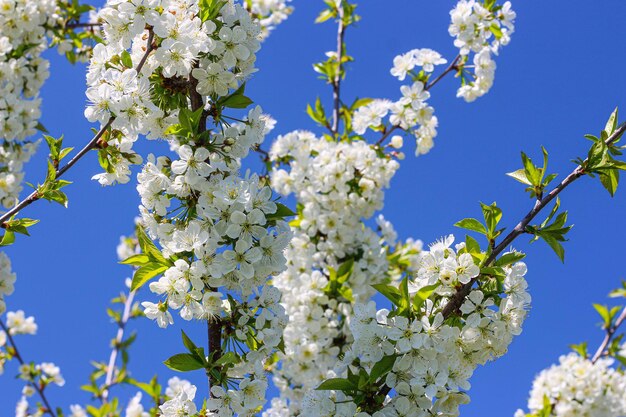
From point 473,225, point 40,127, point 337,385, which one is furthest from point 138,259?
point 40,127

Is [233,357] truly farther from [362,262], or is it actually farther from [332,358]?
[362,262]

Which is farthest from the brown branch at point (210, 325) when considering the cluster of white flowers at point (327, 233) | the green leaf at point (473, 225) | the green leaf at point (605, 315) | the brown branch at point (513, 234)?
the green leaf at point (605, 315)

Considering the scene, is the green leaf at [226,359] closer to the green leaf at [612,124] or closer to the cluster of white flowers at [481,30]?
the green leaf at [612,124]

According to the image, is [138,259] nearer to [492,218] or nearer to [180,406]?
[180,406]

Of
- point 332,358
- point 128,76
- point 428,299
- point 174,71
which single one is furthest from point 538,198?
point 332,358

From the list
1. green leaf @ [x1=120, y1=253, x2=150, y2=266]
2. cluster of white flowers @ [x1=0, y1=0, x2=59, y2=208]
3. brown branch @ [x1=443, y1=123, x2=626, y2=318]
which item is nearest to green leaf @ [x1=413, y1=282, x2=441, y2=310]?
brown branch @ [x1=443, y1=123, x2=626, y2=318]

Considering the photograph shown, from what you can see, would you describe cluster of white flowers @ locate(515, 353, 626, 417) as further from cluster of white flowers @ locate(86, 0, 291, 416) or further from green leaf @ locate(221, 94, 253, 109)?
green leaf @ locate(221, 94, 253, 109)
